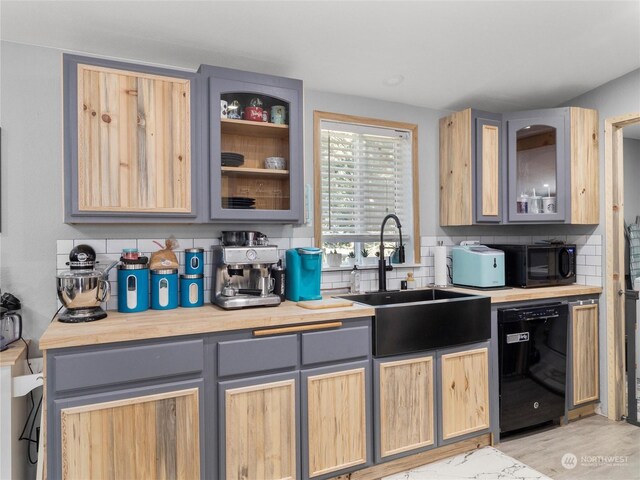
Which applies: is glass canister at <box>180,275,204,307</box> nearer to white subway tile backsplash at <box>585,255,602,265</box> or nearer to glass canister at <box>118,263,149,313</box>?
glass canister at <box>118,263,149,313</box>

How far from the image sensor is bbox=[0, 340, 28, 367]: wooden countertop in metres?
1.79

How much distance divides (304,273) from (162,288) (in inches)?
31.7

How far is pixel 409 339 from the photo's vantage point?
2340 mm

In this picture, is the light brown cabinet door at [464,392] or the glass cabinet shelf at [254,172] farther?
the light brown cabinet door at [464,392]

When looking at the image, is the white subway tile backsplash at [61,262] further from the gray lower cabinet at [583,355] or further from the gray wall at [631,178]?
the gray wall at [631,178]

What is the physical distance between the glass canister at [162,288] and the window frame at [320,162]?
1.01 m

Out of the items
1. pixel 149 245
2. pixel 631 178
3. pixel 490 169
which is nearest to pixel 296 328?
pixel 149 245

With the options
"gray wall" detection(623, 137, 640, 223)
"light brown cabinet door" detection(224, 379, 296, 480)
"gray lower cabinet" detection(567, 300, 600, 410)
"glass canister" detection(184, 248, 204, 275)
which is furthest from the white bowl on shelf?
"gray wall" detection(623, 137, 640, 223)

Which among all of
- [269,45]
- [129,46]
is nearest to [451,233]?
[269,45]

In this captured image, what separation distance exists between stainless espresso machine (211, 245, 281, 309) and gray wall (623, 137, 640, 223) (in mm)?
2729

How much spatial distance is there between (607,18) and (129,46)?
271 centimetres

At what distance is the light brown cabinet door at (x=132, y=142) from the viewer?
6.63 ft

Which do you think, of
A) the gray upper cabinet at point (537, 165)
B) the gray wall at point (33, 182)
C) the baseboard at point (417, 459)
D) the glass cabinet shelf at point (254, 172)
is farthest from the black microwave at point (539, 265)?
the gray wall at point (33, 182)

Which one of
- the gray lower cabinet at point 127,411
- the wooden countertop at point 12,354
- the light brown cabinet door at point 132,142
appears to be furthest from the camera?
the light brown cabinet door at point 132,142
